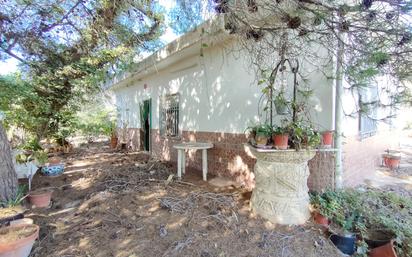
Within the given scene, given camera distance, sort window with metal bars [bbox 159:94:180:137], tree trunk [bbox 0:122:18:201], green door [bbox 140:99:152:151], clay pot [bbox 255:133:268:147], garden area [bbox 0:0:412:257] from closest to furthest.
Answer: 1. garden area [bbox 0:0:412:257]
2. clay pot [bbox 255:133:268:147]
3. tree trunk [bbox 0:122:18:201]
4. window with metal bars [bbox 159:94:180:137]
5. green door [bbox 140:99:152:151]

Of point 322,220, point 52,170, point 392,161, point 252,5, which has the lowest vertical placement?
point 322,220

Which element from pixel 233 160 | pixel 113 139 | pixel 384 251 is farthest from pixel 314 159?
pixel 113 139

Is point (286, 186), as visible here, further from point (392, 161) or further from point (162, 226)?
point (392, 161)

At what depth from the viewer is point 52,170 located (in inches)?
211

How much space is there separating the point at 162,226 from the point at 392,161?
5.19 meters

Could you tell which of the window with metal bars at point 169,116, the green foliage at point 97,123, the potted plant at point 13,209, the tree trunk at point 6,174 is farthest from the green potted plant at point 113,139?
the tree trunk at point 6,174

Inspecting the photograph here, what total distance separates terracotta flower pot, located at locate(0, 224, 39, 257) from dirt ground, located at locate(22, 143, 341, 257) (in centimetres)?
26

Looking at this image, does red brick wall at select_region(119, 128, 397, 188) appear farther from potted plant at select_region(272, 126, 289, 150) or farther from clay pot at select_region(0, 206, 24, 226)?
clay pot at select_region(0, 206, 24, 226)

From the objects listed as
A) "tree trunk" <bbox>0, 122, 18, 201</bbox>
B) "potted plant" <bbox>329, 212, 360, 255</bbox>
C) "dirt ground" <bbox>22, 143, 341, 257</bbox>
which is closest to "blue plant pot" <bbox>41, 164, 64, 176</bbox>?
"dirt ground" <bbox>22, 143, 341, 257</bbox>

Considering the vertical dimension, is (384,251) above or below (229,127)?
below

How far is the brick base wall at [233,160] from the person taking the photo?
3.35 m

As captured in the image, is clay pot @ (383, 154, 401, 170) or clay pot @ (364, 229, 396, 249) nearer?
clay pot @ (364, 229, 396, 249)

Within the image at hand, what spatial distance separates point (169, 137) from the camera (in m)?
6.68

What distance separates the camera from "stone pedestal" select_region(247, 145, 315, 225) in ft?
9.68
